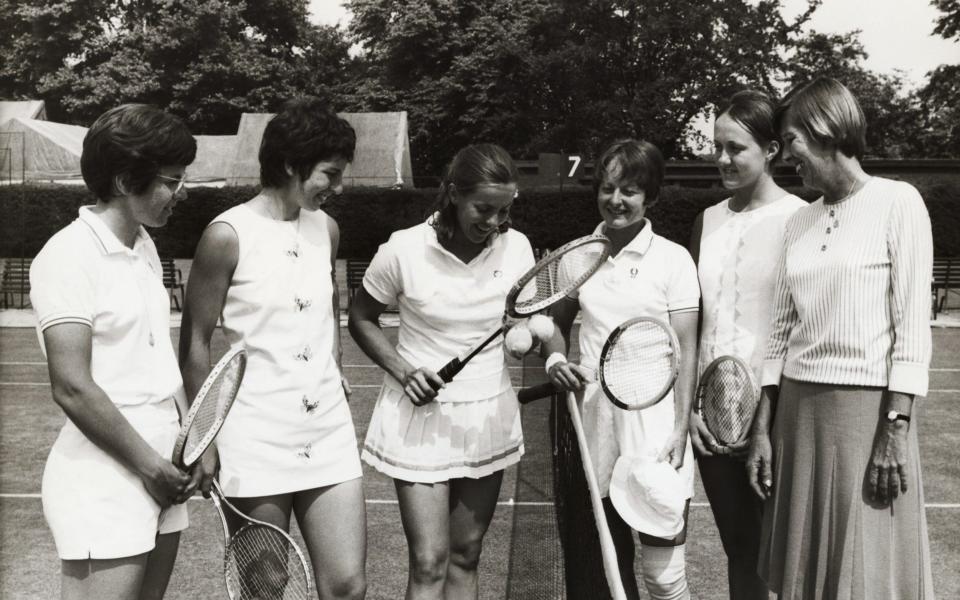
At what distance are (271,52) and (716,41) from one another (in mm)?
28541

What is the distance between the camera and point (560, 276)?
364cm

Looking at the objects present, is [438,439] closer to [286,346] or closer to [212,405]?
[286,346]

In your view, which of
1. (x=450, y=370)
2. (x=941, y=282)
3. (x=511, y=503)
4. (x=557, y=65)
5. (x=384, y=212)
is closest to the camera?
(x=450, y=370)

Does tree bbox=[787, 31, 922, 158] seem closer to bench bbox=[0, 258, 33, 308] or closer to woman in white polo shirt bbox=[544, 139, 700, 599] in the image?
bench bbox=[0, 258, 33, 308]

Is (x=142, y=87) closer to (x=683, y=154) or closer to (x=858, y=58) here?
(x=683, y=154)

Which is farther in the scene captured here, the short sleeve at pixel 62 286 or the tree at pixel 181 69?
the tree at pixel 181 69

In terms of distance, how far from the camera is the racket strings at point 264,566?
3.09m

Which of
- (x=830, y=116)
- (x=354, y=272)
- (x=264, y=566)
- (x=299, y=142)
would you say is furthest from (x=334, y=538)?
(x=354, y=272)

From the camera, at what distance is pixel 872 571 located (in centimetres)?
310

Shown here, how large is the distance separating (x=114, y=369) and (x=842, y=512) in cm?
232

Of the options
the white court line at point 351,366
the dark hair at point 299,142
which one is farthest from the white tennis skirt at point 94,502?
the white court line at point 351,366

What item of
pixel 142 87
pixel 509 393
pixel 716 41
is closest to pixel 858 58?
pixel 716 41

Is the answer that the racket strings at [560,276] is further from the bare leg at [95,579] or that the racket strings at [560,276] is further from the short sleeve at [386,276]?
the bare leg at [95,579]

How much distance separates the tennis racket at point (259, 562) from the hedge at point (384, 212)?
22861 millimetres
